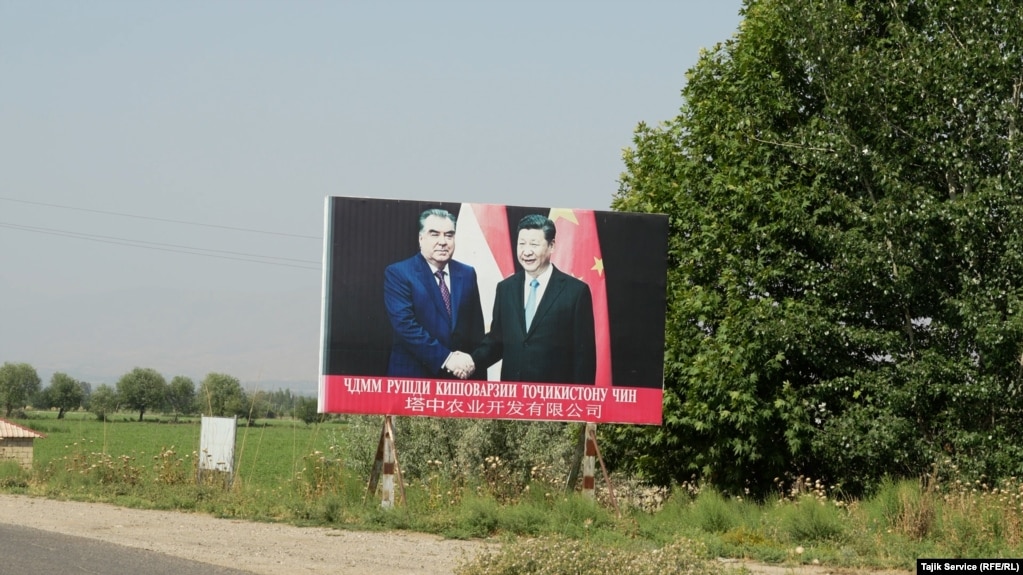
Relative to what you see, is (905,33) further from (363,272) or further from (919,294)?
(363,272)

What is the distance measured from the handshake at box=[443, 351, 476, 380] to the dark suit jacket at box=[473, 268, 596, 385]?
0.09m

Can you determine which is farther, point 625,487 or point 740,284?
point 625,487

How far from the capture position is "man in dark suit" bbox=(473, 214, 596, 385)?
15.6 metres

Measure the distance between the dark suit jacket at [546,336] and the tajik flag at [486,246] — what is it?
124 millimetres

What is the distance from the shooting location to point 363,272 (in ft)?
51.6

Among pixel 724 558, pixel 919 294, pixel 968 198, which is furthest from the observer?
pixel 919 294

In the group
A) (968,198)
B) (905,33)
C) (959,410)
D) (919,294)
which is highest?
(905,33)

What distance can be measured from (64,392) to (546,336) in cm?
12657

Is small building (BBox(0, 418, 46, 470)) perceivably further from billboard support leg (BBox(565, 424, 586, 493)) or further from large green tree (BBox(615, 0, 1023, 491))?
billboard support leg (BBox(565, 424, 586, 493))

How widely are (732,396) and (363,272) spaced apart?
6.04m

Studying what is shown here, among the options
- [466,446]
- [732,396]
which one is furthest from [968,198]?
[466,446]

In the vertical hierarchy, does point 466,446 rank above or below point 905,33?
below

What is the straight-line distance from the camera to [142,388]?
117875mm

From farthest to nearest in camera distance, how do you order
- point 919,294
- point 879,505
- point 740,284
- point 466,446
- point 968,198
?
point 466,446 < point 740,284 < point 919,294 < point 968,198 < point 879,505
